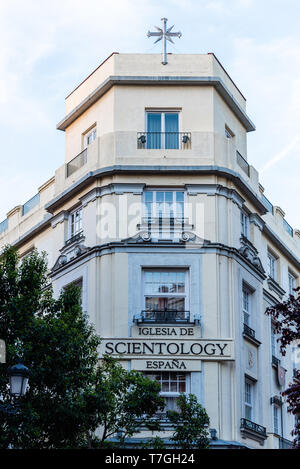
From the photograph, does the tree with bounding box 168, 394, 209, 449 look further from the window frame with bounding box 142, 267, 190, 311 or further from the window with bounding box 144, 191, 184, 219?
the window with bounding box 144, 191, 184, 219

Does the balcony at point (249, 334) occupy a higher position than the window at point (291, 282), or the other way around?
the window at point (291, 282)

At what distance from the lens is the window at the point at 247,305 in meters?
34.8

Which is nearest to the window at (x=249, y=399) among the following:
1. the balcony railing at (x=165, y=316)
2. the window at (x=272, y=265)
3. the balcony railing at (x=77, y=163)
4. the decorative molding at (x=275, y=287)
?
the balcony railing at (x=165, y=316)

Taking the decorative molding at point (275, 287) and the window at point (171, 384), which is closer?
the window at point (171, 384)

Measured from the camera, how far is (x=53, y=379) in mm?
26750

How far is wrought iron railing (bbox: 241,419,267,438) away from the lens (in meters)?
32.2

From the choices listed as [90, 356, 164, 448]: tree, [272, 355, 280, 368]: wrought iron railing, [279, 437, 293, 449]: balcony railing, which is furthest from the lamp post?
[272, 355, 280, 368]: wrought iron railing

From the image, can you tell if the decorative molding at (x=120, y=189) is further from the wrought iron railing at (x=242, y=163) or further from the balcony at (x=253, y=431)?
the balcony at (x=253, y=431)

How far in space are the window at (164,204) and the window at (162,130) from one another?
1.67m

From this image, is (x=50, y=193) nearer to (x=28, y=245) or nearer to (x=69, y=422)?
(x=28, y=245)

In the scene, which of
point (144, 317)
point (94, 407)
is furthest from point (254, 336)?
point (94, 407)

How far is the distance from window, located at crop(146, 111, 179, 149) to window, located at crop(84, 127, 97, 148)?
227cm

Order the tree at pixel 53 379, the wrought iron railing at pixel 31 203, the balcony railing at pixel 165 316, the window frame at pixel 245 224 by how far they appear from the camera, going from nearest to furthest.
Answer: the tree at pixel 53 379 → the balcony railing at pixel 165 316 → the window frame at pixel 245 224 → the wrought iron railing at pixel 31 203

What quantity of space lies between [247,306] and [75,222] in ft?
22.0
